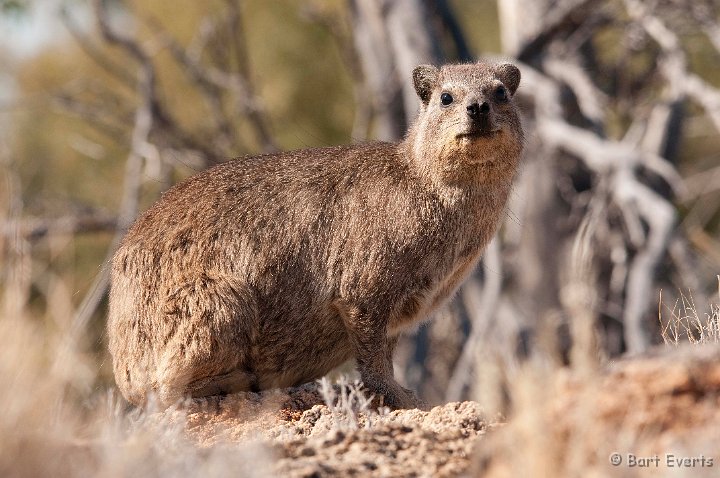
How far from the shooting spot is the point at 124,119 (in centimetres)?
1541

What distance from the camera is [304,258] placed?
6113 mm

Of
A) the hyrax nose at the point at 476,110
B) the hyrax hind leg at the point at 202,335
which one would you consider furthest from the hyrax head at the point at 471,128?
the hyrax hind leg at the point at 202,335

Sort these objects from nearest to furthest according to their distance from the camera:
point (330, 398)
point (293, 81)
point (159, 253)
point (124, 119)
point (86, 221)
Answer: point (330, 398), point (159, 253), point (86, 221), point (124, 119), point (293, 81)

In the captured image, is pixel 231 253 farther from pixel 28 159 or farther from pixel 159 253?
pixel 28 159

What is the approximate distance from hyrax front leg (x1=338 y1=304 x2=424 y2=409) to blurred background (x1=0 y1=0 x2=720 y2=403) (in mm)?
2343

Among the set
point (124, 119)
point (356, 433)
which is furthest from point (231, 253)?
point (124, 119)

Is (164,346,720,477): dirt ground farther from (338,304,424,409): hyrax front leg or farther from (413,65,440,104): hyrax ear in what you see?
(413,65,440,104): hyrax ear

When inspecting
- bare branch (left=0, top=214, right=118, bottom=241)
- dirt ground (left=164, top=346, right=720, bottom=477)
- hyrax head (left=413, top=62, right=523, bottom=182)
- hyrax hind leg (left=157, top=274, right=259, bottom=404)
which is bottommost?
dirt ground (left=164, top=346, right=720, bottom=477)

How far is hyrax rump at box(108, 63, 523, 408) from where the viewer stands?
583 cm

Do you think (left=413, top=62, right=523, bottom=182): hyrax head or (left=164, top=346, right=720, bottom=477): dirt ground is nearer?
(left=164, top=346, right=720, bottom=477): dirt ground

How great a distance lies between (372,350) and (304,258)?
653 mm

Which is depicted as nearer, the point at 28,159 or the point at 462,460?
the point at 462,460

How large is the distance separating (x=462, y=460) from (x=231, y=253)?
97.7 inches

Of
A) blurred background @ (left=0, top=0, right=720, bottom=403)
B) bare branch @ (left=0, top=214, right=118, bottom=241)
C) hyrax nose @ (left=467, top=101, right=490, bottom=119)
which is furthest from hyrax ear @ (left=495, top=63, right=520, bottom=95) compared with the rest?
bare branch @ (left=0, top=214, right=118, bottom=241)
